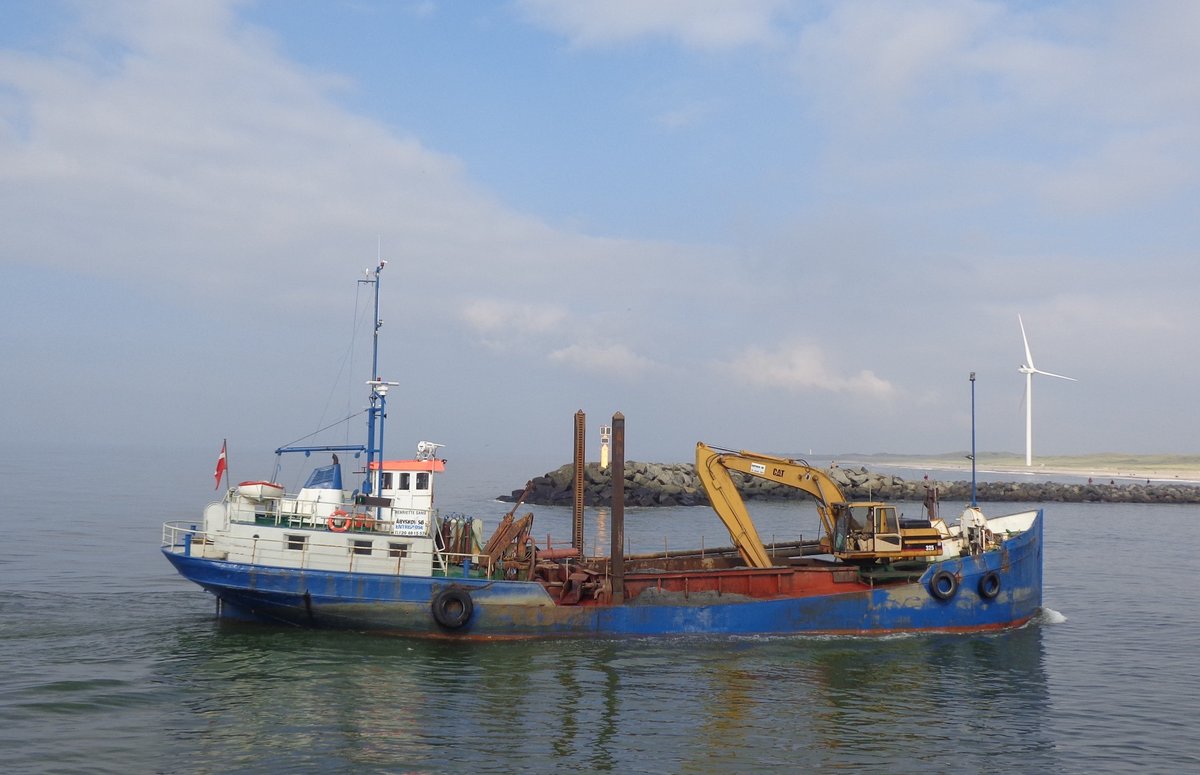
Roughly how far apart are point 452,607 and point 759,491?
192ft

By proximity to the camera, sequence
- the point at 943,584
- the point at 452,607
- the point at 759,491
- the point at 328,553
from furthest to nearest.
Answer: the point at 759,491, the point at 943,584, the point at 328,553, the point at 452,607

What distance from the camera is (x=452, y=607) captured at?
22672mm

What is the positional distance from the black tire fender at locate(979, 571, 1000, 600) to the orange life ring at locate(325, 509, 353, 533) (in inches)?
675

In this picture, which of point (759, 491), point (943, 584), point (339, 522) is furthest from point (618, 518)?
point (759, 491)

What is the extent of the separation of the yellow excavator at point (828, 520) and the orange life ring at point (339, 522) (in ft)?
31.0

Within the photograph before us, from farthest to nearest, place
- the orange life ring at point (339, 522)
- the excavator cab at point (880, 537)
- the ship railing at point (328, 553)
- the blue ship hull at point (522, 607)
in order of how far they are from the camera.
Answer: the excavator cab at point (880, 537), the orange life ring at point (339, 522), the ship railing at point (328, 553), the blue ship hull at point (522, 607)

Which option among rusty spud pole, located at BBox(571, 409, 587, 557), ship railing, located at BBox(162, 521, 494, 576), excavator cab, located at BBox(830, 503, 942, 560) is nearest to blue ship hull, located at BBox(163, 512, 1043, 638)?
ship railing, located at BBox(162, 521, 494, 576)

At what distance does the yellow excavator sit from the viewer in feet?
79.4

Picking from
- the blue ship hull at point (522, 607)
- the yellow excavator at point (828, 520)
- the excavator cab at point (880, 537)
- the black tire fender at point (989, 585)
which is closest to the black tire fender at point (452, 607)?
the blue ship hull at point (522, 607)

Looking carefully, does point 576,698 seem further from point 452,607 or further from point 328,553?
point 328,553

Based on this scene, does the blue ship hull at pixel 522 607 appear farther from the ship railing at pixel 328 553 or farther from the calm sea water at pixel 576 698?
the calm sea water at pixel 576 698

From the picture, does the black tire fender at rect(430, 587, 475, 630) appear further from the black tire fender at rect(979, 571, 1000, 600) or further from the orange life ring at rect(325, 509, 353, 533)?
the black tire fender at rect(979, 571, 1000, 600)

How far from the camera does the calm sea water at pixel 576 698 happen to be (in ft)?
50.5

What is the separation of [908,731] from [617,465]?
32.9 ft
